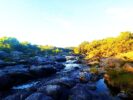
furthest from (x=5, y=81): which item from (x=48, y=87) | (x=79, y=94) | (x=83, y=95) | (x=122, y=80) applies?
(x=122, y=80)

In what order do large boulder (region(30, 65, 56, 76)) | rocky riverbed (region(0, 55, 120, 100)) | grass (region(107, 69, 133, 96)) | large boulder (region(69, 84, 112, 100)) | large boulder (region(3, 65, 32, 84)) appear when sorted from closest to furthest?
large boulder (region(69, 84, 112, 100))
rocky riverbed (region(0, 55, 120, 100))
grass (region(107, 69, 133, 96))
large boulder (region(3, 65, 32, 84))
large boulder (region(30, 65, 56, 76))

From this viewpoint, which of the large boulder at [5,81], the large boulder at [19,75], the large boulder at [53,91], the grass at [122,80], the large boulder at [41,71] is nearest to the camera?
the large boulder at [53,91]

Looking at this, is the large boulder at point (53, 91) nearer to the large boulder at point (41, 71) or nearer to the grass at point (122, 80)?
the grass at point (122, 80)

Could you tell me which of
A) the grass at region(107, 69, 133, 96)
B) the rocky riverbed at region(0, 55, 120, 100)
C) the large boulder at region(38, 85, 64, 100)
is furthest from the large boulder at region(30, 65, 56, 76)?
the large boulder at region(38, 85, 64, 100)

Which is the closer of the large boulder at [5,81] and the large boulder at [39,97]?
the large boulder at [39,97]

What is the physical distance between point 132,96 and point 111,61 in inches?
1035

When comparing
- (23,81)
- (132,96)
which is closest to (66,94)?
(132,96)

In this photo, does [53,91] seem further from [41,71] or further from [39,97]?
[41,71]

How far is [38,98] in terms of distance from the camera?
33.2 metres

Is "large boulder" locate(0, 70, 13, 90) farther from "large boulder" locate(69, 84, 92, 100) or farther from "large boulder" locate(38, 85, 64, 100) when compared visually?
"large boulder" locate(69, 84, 92, 100)

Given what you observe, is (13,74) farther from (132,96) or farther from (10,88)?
(132,96)

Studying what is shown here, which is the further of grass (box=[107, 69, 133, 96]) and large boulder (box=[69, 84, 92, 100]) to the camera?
grass (box=[107, 69, 133, 96])

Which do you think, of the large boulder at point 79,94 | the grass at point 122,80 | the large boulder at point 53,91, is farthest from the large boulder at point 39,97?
the grass at point 122,80

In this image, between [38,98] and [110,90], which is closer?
[38,98]
